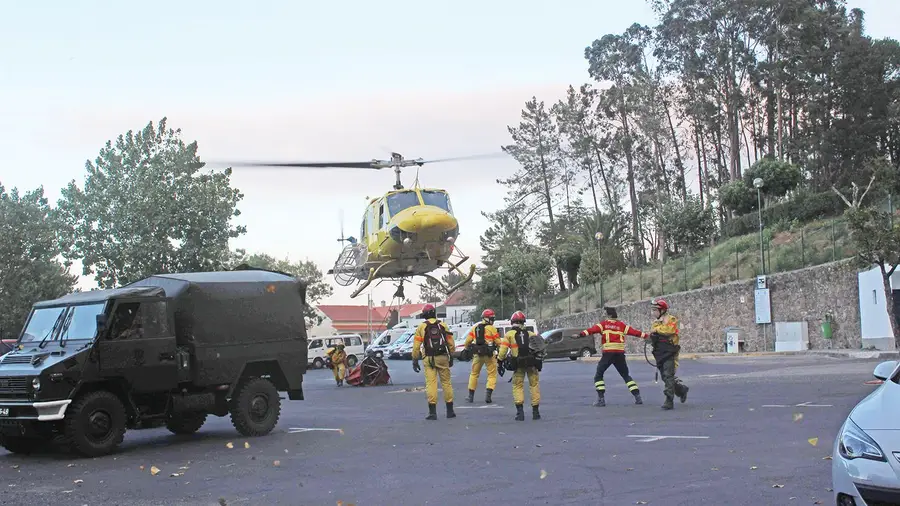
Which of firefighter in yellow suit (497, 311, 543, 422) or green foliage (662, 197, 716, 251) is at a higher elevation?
green foliage (662, 197, 716, 251)

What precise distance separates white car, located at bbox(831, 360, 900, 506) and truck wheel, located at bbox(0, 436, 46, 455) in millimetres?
10189

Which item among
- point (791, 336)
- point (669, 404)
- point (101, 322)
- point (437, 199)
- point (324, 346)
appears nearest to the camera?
point (101, 322)

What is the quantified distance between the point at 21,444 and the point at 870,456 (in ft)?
34.7

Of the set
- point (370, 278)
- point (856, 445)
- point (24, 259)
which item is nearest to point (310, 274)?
point (24, 259)

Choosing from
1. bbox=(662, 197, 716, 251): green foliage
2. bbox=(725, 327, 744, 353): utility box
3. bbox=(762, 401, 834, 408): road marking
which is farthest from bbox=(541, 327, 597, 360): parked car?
bbox=(762, 401, 834, 408): road marking

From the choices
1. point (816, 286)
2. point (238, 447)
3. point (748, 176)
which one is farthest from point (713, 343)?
point (238, 447)

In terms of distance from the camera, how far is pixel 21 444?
1216cm

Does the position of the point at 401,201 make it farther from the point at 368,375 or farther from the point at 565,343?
the point at 565,343

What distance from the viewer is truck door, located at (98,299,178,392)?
11.9m

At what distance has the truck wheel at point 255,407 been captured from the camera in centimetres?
1320

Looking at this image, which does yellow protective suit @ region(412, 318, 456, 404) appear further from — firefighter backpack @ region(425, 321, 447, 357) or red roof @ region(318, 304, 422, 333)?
red roof @ region(318, 304, 422, 333)

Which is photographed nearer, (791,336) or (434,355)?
(434,355)

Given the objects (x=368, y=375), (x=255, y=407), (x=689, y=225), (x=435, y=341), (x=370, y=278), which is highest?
(x=689, y=225)

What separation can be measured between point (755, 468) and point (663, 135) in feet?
190
